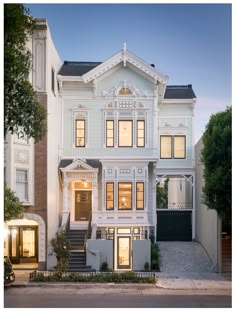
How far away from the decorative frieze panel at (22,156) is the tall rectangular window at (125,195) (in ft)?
10.3

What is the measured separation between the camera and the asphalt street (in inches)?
328

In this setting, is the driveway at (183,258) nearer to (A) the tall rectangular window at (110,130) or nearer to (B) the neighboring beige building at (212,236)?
(B) the neighboring beige building at (212,236)

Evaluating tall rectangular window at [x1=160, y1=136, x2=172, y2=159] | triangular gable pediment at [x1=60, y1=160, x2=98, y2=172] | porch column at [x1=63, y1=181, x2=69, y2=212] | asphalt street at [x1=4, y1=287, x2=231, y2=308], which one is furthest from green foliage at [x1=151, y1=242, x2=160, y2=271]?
tall rectangular window at [x1=160, y1=136, x2=172, y2=159]

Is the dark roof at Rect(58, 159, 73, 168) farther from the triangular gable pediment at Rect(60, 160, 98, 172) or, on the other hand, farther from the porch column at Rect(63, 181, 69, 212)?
the porch column at Rect(63, 181, 69, 212)

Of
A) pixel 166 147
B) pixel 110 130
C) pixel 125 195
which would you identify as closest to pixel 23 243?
pixel 125 195

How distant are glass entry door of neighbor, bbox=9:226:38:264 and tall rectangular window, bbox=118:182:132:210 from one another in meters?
2.67

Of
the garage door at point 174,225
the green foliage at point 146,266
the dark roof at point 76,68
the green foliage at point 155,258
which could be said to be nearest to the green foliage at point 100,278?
the green foliage at point 146,266

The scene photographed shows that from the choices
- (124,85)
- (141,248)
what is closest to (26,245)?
(141,248)

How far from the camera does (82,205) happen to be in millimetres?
13188

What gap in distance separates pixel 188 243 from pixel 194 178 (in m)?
2.14

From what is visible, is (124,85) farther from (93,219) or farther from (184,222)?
(184,222)

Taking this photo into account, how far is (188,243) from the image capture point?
14.0 meters

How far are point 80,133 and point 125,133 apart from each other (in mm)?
1387

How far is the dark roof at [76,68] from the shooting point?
13.4m
